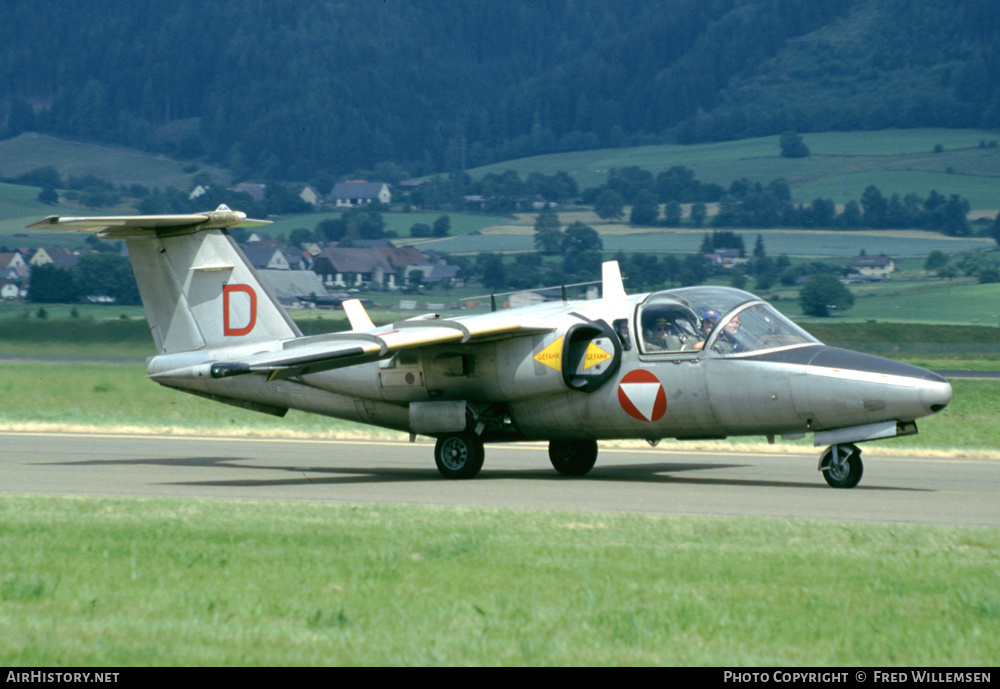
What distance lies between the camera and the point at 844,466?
1523 cm

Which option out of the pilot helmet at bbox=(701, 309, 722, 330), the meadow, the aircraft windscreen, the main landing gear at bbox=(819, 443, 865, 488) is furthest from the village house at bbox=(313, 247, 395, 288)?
the meadow

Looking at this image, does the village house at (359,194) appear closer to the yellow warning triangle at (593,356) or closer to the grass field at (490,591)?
the yellow warning triangle at (593,356)

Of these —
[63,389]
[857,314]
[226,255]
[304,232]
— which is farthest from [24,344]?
[304,232]

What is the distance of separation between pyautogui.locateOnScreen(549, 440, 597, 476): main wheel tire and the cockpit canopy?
232cm

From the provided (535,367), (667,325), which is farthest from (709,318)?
(535,367)

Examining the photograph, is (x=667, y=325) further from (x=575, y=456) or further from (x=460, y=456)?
(x=460, y=456)

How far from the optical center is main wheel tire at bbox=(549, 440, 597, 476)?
1777 cm

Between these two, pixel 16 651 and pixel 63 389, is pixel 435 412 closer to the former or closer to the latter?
pixel 16 651

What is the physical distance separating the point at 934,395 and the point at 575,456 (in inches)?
218

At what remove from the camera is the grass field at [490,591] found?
6602 millimetres

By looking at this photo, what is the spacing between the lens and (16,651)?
650 cm

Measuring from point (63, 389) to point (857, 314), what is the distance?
6445 centimetres

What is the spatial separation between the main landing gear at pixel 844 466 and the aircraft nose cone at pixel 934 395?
1331 millimetres

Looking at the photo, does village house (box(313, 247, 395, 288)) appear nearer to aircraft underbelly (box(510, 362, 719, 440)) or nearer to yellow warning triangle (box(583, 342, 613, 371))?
aircraft underbelly (box(510, 362, 719, 440))
